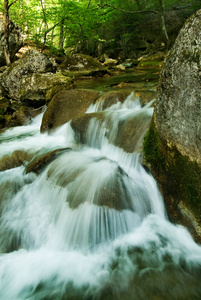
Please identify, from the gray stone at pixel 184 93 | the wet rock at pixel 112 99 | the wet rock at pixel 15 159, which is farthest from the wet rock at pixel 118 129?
the wet rock at pixel 15 159

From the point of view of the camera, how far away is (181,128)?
2.52 metres

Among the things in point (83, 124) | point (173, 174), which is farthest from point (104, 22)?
point (173, 174)

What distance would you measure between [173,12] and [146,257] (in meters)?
25.9

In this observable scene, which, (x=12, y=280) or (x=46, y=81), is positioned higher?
(x=46, y=81)

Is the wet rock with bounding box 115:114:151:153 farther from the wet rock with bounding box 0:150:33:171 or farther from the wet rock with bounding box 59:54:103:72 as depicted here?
the wet rock with bounding box 59:54:103:72

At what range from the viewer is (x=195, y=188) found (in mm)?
2385

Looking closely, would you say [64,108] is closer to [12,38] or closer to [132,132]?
[132,132]

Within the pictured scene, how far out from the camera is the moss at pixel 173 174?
7.88 feet

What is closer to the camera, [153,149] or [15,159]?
[153,149]

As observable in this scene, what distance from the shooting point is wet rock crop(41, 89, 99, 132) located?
6.35 meters

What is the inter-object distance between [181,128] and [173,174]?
26.2 inches

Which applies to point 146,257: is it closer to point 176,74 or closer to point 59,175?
point 59,175

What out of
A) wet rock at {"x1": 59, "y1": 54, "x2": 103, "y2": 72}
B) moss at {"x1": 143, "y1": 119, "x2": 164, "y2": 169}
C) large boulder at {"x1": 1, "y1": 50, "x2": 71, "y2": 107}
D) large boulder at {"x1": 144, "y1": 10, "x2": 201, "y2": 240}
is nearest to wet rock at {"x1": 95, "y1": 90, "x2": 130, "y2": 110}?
large boulder at {"x1": 1, "y1": 50, "x2": 71, "y2": 107}

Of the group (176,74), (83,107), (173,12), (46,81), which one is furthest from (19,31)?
(173,12)
